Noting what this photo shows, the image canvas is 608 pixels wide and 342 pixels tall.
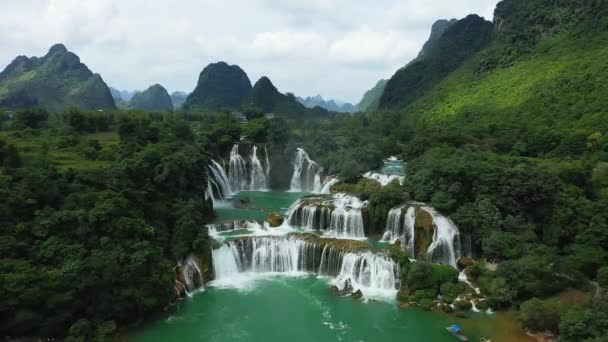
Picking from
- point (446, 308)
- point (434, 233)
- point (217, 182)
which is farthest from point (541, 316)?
point (217, 182)

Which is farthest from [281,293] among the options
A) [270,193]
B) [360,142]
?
[360,142]

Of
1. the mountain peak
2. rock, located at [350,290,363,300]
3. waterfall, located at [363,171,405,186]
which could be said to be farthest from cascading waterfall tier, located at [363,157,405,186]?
the mountain peak

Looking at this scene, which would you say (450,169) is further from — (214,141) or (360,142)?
(214,141)

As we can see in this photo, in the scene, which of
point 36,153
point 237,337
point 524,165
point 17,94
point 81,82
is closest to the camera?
point 237,337

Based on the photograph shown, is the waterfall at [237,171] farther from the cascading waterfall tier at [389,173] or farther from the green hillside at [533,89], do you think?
the green hillside at [533,89]

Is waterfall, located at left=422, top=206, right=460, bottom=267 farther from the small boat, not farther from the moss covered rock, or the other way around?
the small boat
